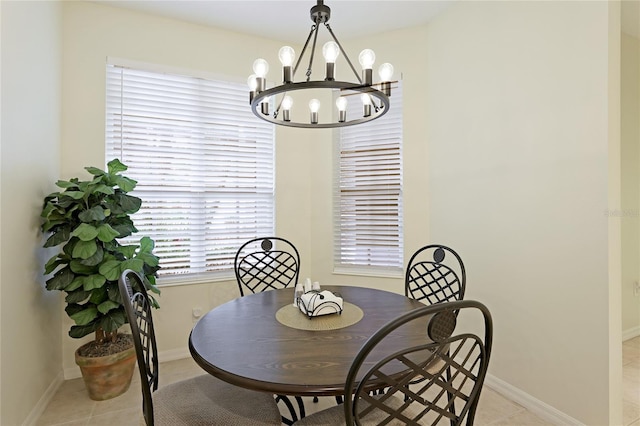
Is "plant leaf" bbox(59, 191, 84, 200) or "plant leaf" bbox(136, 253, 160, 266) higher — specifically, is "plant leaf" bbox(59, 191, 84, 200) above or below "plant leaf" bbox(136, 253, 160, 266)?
above

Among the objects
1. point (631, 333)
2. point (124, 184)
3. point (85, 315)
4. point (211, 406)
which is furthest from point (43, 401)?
point (631, 333)

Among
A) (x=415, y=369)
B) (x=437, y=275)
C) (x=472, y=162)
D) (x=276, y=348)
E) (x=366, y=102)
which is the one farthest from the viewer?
(x=437, y=275)

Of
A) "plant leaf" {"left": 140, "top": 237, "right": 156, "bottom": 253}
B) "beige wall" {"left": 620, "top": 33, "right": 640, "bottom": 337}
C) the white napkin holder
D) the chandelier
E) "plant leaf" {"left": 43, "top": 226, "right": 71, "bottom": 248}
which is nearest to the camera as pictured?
the chandelier

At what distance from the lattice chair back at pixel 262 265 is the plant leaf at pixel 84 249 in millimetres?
917

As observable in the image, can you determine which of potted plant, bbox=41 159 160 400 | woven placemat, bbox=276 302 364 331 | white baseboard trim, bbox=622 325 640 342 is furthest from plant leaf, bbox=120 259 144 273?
white baseboard trim, bbox=622 325 640 342

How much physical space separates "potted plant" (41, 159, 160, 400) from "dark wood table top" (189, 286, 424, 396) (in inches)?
35.3

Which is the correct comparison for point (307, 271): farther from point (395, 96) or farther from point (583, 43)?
point (583, 43)

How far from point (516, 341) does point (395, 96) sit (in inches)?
90.1

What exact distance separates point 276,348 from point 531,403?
1918 mm

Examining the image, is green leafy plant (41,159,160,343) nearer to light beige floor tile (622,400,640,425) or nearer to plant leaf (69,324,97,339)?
plant leaf (69,324,97,339)

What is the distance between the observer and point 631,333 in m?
3.36

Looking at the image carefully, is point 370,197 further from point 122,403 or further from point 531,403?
point 122,403

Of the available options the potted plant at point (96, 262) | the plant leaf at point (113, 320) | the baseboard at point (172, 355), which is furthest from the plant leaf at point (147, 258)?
the baseboard at point (172, 355)

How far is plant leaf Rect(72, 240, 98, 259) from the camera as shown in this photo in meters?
2.14
